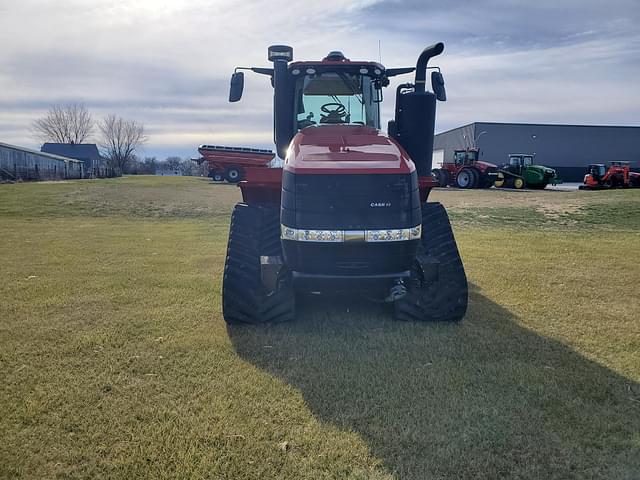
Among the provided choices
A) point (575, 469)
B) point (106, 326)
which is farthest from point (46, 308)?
point (575, 469)

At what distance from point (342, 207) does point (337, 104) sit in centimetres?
193

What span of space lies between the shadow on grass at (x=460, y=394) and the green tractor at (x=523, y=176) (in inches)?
945

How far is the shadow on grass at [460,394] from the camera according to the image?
107 inches

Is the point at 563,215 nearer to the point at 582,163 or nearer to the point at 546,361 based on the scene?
the point at 546,361

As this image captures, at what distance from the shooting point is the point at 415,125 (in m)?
5.18

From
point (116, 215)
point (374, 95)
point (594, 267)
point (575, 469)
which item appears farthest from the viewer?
point (116, 215)

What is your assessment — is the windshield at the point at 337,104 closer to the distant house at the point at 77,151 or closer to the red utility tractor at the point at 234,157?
the red utility tractor at the point at 234,157

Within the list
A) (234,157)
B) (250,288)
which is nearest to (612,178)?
(234,157)

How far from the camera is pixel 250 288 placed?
4.70 m

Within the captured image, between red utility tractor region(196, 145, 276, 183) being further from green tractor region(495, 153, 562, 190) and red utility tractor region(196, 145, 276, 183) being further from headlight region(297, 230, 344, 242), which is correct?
headlight region(297, 230, 344, 242)

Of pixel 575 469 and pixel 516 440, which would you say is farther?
pixel 516 440

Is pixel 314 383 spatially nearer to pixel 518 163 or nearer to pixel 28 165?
pixel 518 163

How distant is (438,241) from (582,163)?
49786 millimetres

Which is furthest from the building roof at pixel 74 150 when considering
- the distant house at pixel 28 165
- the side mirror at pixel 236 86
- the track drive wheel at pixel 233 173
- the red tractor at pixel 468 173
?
the side mirror at pixel 236 86
